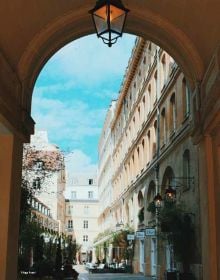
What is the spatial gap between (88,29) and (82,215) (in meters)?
100.0

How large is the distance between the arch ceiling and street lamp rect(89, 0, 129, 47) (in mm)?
2700

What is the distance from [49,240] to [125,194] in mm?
13682

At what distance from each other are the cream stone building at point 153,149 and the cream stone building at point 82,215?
48.8 metres

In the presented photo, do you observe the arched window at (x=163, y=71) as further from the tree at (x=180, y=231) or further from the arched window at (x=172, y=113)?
the tree at (x=180, y=231)

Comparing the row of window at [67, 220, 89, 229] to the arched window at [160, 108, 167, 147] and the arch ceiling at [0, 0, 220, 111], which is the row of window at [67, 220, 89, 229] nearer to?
the arched window at [160, 108, 167, 147]

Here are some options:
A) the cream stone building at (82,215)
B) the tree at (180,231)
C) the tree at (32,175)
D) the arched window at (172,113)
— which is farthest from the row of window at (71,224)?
the tree at (180,231)

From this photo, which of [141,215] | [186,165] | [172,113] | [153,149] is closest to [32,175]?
[186,165]

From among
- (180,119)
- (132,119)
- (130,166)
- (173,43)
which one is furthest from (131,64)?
(173,43)

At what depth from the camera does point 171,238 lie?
899 inches

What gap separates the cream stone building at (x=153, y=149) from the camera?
2455 centimetres

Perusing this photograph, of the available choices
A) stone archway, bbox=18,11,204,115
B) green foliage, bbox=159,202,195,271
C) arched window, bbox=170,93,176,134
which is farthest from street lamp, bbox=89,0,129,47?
arched window, bbox=170,93,176,134

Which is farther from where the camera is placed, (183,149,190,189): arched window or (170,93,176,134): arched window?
(170,93,176,134): arched window

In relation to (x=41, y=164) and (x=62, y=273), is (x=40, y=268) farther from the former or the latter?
(x=41, y=164)

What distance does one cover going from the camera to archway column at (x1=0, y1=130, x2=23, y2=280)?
9336mm
